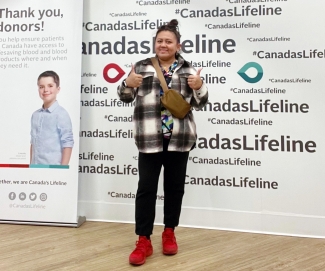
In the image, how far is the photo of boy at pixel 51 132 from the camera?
2.45m

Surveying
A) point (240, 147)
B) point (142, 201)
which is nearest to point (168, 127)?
point (142, 201)

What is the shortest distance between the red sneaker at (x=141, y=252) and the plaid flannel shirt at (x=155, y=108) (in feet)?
1.76

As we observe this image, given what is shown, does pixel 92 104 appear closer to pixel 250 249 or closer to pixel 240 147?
pixel 240 147

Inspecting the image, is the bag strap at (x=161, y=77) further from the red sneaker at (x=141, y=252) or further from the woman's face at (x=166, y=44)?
the red sneaker at (x=141, y=252)

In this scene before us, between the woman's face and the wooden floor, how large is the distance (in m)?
1.19

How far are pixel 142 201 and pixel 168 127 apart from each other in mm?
455

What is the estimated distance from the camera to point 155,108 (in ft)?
5.96

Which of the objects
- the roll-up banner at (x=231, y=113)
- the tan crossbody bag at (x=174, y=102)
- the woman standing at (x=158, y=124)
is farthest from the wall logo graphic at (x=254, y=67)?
the tan crossbody bag at (x=174, y=102)

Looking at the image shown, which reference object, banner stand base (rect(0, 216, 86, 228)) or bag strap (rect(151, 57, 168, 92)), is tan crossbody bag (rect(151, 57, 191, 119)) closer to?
bag strap (rect(151, 57, 168, 92))

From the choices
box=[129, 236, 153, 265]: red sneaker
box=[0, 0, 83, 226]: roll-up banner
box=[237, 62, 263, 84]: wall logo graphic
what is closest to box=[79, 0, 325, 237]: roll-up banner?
box=[237, 62, 263, 84]: wall logo graphic

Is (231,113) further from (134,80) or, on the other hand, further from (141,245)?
(141,245)

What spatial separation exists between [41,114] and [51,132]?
167 mm

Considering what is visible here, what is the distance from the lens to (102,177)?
8.46 ft

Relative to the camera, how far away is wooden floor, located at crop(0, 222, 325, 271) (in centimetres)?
176
